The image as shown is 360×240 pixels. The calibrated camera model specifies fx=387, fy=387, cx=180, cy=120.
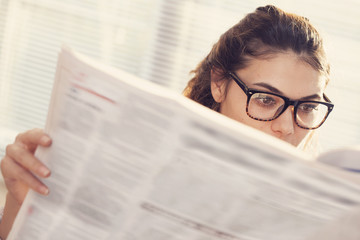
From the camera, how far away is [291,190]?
40 centimetres

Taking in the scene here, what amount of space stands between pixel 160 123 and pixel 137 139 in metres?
0.03

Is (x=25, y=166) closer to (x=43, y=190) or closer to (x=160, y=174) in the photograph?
(x=43, y=190)

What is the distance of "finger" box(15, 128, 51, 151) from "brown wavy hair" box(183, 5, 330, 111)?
1.90 feet

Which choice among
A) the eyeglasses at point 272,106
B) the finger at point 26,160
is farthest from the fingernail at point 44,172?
the eyeglasses at point 272,106

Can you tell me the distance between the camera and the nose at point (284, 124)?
0.90 meters

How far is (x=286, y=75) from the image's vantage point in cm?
90

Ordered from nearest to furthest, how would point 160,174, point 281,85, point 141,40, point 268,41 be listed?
1. point 160,174
2. point 281,85
3. point 268,41
4. point 141,40

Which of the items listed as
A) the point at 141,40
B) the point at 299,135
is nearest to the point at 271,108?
the point at 299,135

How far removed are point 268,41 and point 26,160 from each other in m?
A: 0.69

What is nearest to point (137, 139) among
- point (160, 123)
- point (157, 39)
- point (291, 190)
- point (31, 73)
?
point (160, 123)

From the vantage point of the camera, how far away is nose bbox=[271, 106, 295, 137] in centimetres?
90

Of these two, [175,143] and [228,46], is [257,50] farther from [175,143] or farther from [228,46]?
[175,143]

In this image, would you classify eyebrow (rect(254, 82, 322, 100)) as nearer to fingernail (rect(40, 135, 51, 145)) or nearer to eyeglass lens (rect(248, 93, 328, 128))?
eyeglass lens (rect(248, 93, 328, 128))

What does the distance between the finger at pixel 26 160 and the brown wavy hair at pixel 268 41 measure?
0.60m
